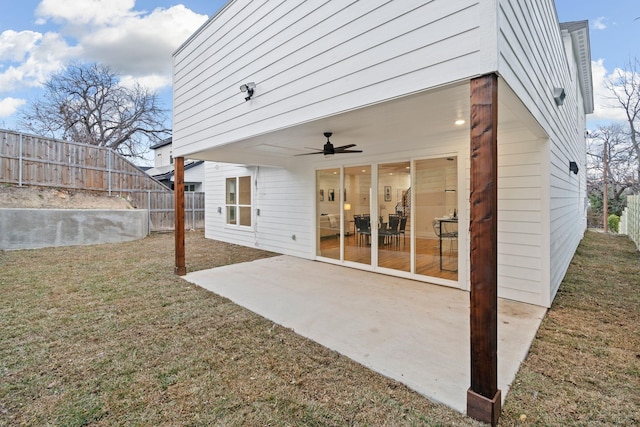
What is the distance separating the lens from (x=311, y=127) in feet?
12.8

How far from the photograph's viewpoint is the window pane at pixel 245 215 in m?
9.32

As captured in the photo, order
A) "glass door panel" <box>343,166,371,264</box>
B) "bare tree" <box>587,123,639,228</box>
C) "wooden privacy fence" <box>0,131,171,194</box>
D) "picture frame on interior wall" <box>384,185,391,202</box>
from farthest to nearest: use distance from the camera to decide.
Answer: "bare tree" <box>587,123,639,228</box>
"wooden privacy fence" <box>0,131,171,194</box>
"glass door panel" <box>343,166,371,264</box>
"picture frame on interior wall" <box>384,185,391,202</box>

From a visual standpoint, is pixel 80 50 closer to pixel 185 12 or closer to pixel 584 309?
pixel 185 12

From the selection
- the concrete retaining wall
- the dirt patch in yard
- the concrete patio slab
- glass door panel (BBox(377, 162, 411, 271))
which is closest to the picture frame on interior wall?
glass door panel (BBox(377, 162, 411, 271))

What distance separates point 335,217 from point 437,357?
4253mm

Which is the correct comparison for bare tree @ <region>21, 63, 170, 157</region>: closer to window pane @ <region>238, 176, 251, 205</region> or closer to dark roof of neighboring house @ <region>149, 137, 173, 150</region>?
dark roof of neighboring house @ <region>149, 137, 173, 150</region>

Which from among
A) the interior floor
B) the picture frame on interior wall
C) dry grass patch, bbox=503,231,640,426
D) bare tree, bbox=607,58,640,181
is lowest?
dry grass patch, bbox=503,231,640,426

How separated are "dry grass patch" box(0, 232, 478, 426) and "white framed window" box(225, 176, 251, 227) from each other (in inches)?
194

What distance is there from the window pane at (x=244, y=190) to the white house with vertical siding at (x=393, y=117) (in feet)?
6.60

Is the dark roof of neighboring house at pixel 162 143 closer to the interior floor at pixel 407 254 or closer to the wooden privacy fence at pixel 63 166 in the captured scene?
the wooden privacy fence at pixel 63 166

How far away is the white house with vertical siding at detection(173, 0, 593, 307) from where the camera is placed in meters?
2.47

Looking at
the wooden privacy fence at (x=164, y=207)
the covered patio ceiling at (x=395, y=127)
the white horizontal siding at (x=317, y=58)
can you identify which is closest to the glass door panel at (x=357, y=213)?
the covered patio ceiling at (x=395, y=127)

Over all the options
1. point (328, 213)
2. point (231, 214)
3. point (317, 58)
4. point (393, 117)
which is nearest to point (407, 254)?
point (328, 213)

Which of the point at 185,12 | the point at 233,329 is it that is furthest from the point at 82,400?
the point at 185,12
